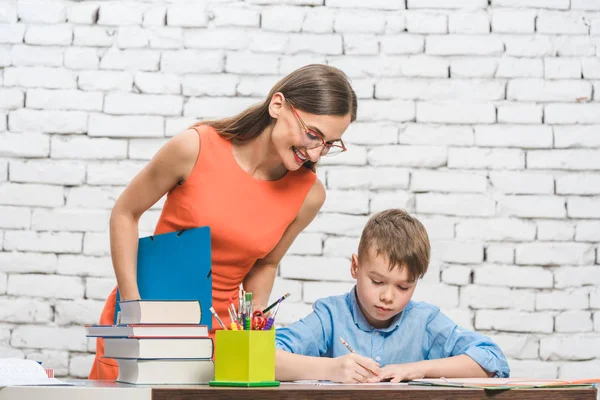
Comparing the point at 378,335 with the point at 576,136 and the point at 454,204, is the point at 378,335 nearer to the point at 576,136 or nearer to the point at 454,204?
the point at 454,204

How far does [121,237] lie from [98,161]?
1.06 m

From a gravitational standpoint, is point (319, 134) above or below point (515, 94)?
below

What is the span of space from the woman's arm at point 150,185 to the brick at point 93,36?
3.72 ft

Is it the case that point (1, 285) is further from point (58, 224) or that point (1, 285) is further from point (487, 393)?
point (487, 393)

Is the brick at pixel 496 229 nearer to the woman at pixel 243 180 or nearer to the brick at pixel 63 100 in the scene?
the woman at pixel 243 180

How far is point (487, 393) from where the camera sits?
3.81 feet

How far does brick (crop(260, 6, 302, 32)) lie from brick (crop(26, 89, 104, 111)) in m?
0.61

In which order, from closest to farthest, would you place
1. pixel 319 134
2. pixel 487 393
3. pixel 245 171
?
1. pixel 487 393
2. pixel 319 134
3. pixel 245 171

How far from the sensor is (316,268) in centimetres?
266

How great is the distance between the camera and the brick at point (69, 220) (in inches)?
106

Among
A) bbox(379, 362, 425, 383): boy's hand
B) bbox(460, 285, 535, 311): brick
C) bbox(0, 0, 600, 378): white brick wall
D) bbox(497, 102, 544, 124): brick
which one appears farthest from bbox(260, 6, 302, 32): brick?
bbox(379, 362, 425, 383): boy's hand

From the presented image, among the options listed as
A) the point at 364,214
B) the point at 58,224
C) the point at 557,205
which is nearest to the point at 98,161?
the point at 58,224

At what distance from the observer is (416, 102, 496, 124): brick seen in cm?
271

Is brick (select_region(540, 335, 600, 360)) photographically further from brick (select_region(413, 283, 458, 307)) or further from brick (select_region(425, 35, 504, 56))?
brick (select_region(425, 35, 504, 56))
